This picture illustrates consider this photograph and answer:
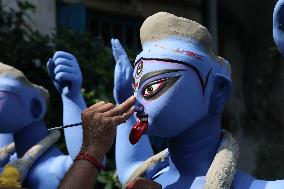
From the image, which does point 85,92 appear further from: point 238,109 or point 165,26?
point 238,109

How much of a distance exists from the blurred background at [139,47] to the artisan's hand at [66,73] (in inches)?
35.0

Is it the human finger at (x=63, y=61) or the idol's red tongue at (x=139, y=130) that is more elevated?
the idol's red tongue at (x=139, y=130)

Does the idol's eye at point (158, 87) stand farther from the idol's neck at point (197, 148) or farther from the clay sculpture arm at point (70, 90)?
the clay sculpture arm at point (70, 90)

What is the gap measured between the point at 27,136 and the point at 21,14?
1.76 m

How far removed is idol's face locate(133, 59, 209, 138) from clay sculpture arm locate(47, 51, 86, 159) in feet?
2.64

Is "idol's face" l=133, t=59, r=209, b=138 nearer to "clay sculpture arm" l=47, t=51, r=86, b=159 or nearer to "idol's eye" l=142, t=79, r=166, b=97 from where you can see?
"idol's eye" l=142, t=79, r=166, b=97

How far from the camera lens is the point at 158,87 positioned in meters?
1.96

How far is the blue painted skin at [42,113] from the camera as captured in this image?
2.75 m

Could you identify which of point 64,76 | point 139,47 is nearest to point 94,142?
point 64,76

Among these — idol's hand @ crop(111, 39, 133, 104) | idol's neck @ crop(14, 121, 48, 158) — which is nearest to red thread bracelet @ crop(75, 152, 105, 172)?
idol's hand @ crop(111, 39, 133, 104)

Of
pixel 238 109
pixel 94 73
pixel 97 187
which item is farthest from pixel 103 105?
pixel 238 109

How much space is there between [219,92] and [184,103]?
0.14 m

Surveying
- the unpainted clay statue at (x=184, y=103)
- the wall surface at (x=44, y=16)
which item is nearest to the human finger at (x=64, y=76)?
the unpainted clay statue at (x=184, y=103)

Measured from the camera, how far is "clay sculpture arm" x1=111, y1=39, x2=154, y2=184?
228cm
